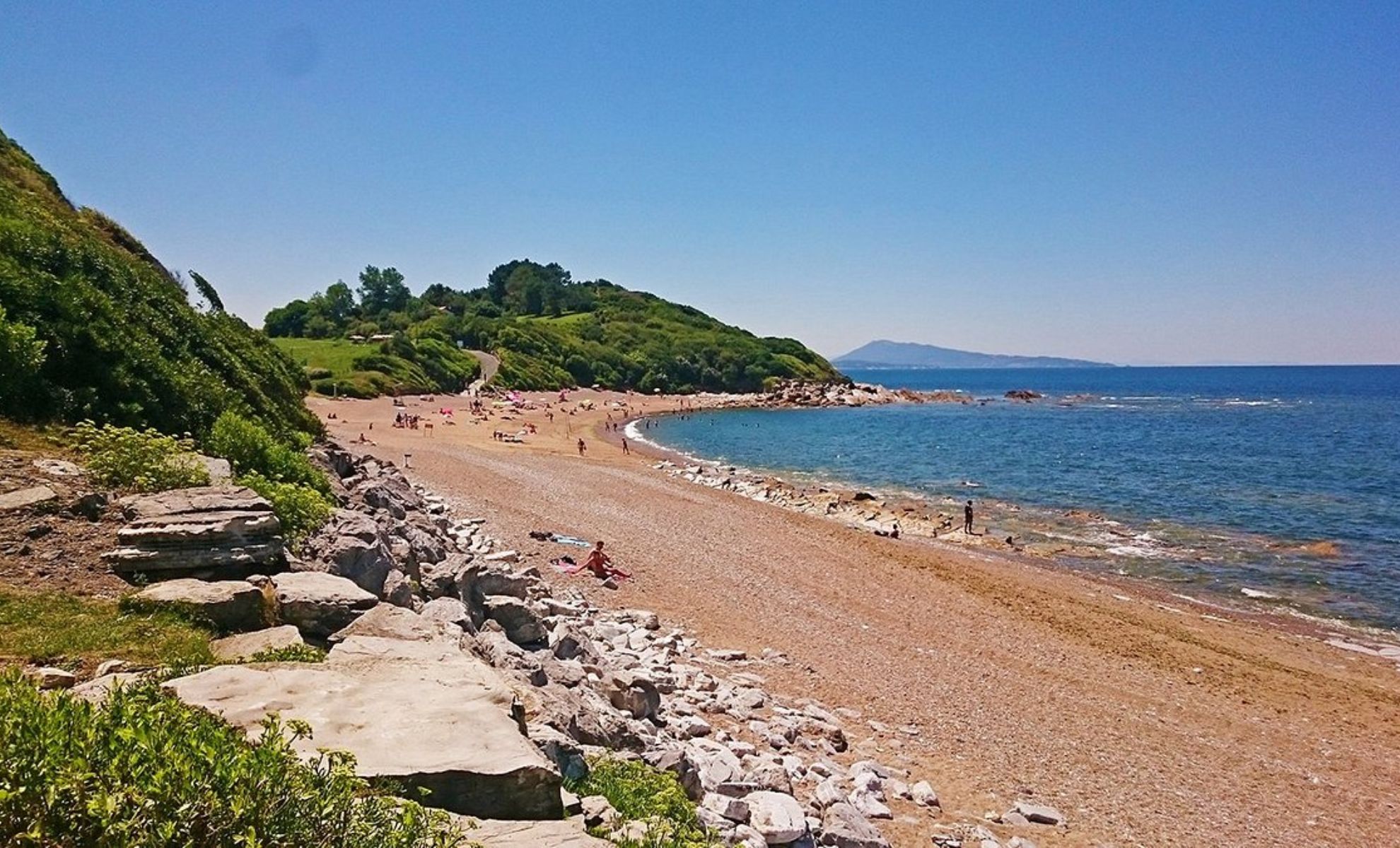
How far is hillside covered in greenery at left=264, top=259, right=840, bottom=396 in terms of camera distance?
84.6 m

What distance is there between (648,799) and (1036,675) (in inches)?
443

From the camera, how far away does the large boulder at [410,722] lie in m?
4.79

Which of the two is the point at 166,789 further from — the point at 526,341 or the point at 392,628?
the point at 526,341

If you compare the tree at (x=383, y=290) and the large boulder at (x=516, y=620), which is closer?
the large boulder at (x=516, y=620)

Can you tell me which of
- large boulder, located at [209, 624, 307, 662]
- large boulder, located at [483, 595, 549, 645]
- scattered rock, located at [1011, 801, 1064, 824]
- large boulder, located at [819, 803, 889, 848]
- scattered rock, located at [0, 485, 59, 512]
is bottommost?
scattered rock, located at [1011, 801, 1064, 824]

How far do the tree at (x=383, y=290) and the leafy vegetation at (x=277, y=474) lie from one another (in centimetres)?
12625

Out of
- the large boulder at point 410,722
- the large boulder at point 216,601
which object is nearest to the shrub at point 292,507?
the large boulder at point 216,601

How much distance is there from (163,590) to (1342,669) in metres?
21.4

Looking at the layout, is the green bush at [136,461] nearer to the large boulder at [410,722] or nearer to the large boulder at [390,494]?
the large boulder at [410,722]

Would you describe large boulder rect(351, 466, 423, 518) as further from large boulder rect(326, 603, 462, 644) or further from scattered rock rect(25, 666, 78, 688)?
scattered rock rect(25, 666, 78, 688)

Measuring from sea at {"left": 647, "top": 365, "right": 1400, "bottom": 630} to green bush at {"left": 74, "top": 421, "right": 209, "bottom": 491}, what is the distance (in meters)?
25.0

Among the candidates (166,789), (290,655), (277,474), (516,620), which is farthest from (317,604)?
(277,474)

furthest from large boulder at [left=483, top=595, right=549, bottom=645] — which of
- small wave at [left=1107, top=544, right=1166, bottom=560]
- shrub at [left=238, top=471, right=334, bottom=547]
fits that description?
small wave at [left=1107, top=544, right=1166, bottom=560]

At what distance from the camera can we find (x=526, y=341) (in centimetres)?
11312
